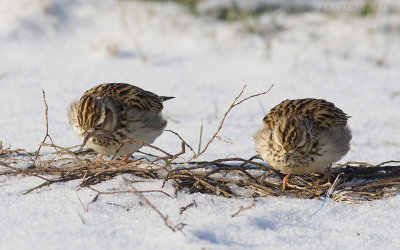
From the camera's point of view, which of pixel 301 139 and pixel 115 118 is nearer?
pixel 301 139

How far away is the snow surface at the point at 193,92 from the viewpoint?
3.95m

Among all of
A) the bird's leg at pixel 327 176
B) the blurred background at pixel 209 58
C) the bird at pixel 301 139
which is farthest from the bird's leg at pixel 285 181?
the blurred background at pixel 209 58

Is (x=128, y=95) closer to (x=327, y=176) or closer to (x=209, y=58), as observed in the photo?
(x=327, y=176)

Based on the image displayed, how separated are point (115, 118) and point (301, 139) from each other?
67.3 inches

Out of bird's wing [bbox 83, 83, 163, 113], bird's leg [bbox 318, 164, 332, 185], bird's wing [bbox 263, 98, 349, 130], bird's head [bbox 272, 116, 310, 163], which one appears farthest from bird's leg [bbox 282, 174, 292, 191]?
bird's wing [bbox 83, 83, 163, 113]

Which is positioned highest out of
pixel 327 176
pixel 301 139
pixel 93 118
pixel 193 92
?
pixel 93 118

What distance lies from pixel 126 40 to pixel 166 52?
777 millimetres

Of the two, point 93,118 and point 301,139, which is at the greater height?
point 93,118

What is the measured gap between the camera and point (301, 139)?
4.92 meters

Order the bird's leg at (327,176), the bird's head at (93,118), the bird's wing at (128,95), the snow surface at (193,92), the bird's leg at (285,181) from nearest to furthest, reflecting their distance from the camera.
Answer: the snow surface at (193,92) < the bird's leg at (285,181) < the bird's leg at (327,176) < the bird's head at (93,118) < the bird's wing at (128,95)

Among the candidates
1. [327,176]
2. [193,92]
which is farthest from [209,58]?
[327,176]

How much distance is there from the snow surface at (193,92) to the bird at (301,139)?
48 cm

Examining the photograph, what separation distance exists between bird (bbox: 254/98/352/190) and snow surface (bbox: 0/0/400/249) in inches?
18.9

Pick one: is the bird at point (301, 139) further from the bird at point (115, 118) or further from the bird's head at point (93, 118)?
the bird's head at point (93, 118)
